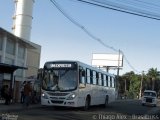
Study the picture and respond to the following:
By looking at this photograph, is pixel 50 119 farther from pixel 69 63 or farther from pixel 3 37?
pixel 3 37

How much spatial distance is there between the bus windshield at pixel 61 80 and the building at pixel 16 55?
14.5 ft

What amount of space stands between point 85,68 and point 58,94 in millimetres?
3031

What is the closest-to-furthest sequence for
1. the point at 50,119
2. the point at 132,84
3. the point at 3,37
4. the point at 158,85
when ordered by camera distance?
the point at 50,119 < the point at 3,37 < the point at 132,84 < the point at 158,85

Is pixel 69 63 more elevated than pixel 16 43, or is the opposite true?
pixel 16 43

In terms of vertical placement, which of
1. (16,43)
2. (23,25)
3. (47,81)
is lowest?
(47,81)

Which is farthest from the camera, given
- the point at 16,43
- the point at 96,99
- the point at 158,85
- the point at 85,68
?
the point at 158,85

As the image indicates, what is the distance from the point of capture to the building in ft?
118

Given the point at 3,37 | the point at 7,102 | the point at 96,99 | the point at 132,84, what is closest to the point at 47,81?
the point at 7,102

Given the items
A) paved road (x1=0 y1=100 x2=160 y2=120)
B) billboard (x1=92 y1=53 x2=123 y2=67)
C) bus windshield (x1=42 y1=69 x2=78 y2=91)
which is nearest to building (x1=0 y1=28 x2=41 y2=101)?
bus windshield (x1=42 y1=69 x2=78 y2=91)

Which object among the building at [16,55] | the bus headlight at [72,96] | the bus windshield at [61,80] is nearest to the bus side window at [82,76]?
the bus windshield at [61,80]

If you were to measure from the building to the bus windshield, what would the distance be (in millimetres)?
4409

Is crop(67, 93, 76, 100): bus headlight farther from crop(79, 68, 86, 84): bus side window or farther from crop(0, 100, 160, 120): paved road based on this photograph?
crop(79, 68, 86, 84): bus side window

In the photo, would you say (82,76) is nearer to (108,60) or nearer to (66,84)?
(66,84)

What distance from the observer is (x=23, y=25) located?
52.5 metres
